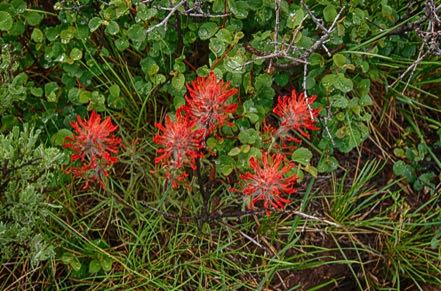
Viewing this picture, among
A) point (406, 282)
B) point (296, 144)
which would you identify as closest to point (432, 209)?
point (406, 282)

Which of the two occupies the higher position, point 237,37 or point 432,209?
point 237,37

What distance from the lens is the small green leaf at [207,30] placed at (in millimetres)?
2232

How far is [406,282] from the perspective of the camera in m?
2.61

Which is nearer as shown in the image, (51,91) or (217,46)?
(217,46)

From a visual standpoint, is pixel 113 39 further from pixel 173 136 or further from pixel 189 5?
pixel 173 136

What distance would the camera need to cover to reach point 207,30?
2.24m

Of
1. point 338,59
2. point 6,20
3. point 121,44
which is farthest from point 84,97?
point 338,59

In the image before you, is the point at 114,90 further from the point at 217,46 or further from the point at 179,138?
the point at 179,138

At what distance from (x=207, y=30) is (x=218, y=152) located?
394 millimetres

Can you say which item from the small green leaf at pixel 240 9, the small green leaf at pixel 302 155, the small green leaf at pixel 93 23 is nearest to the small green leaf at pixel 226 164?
the small green leaf at pixel 302 155

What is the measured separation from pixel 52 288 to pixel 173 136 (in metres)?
0.84

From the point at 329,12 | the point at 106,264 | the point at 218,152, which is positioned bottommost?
the point at 106,264

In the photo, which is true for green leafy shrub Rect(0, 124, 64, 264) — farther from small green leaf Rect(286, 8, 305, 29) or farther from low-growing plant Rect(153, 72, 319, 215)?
small green leaf Rect(286, 8, 305, 29)

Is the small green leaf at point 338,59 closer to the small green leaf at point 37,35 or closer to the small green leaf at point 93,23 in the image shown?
the small green leaf at point 93,23
